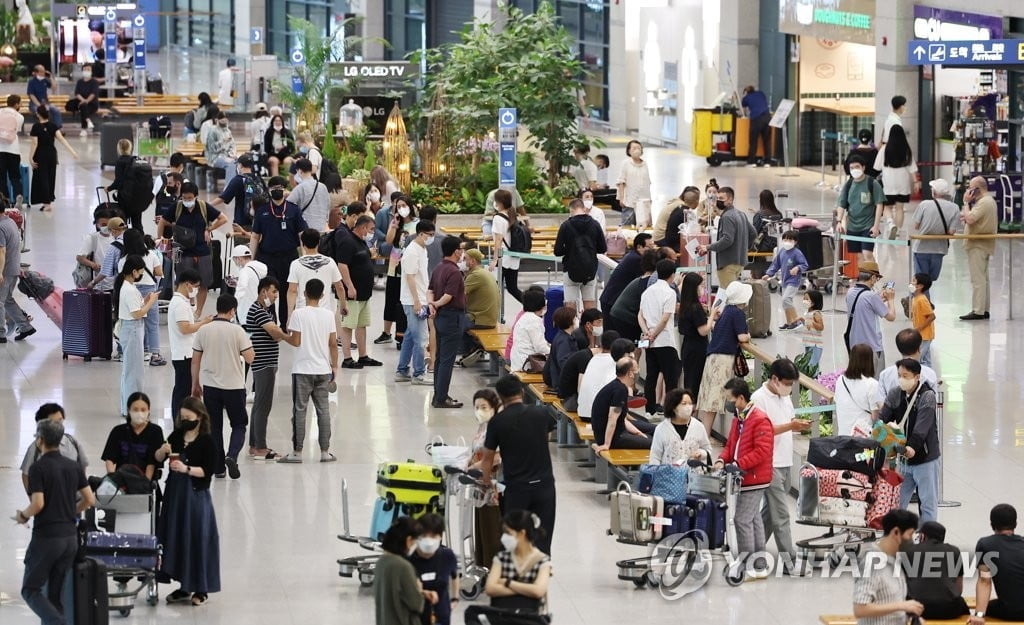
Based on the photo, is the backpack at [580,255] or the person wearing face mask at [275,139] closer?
the backpack at [580,255]

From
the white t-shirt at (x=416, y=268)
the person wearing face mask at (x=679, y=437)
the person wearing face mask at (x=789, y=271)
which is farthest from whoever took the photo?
the person wearing face mask at (x=789, y=271)

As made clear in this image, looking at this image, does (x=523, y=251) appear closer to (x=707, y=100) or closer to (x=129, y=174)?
(x=129, y=174)

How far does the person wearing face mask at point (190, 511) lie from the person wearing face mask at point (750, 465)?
10.8 feet

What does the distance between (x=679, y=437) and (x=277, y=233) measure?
8043mm

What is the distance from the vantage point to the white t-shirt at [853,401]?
42.9ft

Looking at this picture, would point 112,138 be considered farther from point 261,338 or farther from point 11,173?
point 261,338

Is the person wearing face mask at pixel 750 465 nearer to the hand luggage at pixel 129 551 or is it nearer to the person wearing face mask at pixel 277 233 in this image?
the hand luggage at pixel 129 551

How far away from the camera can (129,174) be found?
24.2 metres

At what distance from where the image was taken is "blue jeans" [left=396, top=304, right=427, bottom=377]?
1778 cm

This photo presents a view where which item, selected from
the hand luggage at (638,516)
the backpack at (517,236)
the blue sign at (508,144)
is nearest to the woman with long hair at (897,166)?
the blue sign at (508,144)

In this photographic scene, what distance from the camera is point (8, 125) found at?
2859 cm

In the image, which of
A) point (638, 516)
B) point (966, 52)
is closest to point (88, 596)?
point (638, 516)

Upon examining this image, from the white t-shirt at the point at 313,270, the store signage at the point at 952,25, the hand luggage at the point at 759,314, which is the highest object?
the store signage at the point at 952,25

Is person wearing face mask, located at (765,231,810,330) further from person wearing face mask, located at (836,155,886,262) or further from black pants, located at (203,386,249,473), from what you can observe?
black pants, located at (203,386,249,473)
